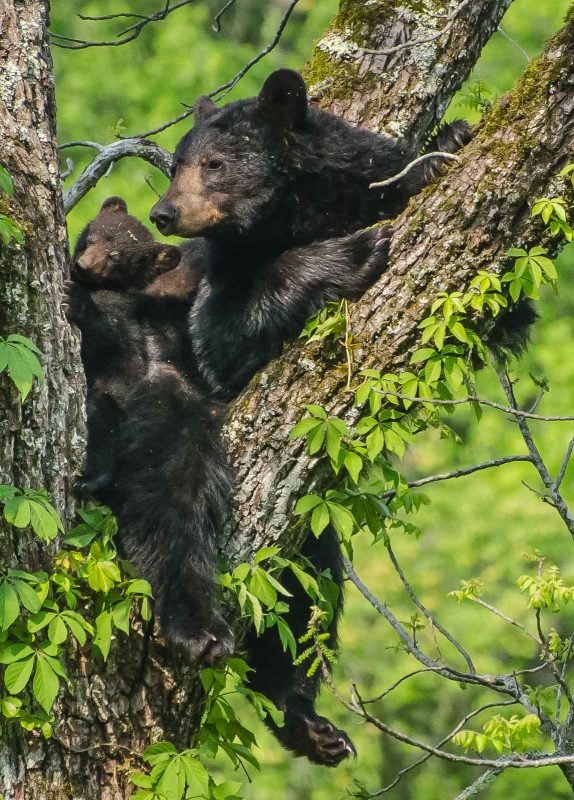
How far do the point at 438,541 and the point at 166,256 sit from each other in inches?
363

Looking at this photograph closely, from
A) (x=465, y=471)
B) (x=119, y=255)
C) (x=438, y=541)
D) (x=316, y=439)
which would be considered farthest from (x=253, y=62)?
(x=438, y=541)

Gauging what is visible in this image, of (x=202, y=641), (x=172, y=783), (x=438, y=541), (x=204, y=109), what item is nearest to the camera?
(x=172, y=783)

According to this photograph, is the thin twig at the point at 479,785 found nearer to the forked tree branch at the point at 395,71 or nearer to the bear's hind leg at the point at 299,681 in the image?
the bear's hind leg at the point at 299,681

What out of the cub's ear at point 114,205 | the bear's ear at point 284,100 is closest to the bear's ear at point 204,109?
the bear's ear at point 284,100

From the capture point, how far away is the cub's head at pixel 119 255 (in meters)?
5.06

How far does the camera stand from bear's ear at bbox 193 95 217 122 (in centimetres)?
520

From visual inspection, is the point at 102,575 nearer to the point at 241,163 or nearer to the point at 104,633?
the point at 104,633

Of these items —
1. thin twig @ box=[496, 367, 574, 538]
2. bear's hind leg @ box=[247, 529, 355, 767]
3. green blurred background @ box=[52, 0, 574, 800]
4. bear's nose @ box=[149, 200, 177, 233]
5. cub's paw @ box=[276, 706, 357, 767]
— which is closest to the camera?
thin twig @ box=[496, 367, 574, 538]

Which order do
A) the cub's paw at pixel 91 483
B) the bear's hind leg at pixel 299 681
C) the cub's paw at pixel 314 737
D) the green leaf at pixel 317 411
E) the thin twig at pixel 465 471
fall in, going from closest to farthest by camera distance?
the green leaf at pixel 317 411, the cub's paw at pixel 91 483, the thin twig at pixel 465 471, the bear's hind leg at pixel 299 681, the cub's paw at pixel 314 737

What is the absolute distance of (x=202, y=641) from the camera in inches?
145

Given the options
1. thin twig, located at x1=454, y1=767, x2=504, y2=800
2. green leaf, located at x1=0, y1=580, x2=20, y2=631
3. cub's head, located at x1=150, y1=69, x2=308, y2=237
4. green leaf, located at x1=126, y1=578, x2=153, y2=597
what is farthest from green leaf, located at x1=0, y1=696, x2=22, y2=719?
cub's head, located at x1=150, y1=69, x2=308, y2=237

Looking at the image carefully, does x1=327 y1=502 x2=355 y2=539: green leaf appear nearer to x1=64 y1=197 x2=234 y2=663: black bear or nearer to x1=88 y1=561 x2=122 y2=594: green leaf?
x1=64 y1=197 x2=234 y2=663: black bear

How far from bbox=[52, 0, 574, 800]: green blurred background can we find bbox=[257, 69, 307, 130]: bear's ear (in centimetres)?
711

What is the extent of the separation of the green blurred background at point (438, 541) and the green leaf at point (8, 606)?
825 cm
